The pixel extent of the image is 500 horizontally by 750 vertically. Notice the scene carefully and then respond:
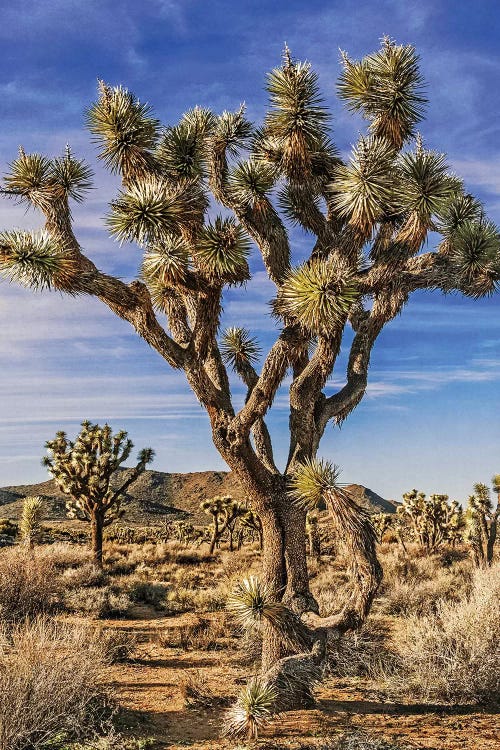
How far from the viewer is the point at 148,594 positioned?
14.5 m

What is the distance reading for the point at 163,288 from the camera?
8.97 metres

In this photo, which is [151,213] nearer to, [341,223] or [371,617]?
[341,223]

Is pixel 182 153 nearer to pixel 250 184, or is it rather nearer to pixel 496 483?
pixel 250 184

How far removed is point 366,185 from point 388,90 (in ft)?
7.30

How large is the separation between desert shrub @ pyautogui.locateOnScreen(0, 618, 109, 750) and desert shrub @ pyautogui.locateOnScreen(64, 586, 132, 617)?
19.1ft

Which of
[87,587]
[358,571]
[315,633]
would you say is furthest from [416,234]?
[87,587]

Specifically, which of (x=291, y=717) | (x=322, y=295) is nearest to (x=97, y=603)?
(x=291, y=717)

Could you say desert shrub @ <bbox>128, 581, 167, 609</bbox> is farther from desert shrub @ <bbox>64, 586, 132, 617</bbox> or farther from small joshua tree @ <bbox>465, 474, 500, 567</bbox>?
small joshua tree @ <bbox>465, 474, 500, 567</bbox>

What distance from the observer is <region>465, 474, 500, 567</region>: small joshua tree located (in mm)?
17094

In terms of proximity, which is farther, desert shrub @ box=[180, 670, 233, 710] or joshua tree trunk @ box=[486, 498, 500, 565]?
joshua tree trunk @ box=[486, 498, 500, 565]

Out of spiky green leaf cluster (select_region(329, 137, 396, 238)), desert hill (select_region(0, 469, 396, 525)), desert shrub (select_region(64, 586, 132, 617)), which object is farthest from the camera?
desert hill (select_region(0, 469, 396, 525))

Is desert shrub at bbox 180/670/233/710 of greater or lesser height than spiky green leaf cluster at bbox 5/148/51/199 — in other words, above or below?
below

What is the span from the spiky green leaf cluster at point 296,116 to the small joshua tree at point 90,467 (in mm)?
11791

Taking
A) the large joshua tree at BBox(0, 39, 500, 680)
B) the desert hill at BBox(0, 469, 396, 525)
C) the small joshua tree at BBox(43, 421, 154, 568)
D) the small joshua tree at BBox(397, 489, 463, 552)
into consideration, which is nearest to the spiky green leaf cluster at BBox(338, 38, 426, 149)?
the large joshua tree at BBox(0, 39, 500, 680)
